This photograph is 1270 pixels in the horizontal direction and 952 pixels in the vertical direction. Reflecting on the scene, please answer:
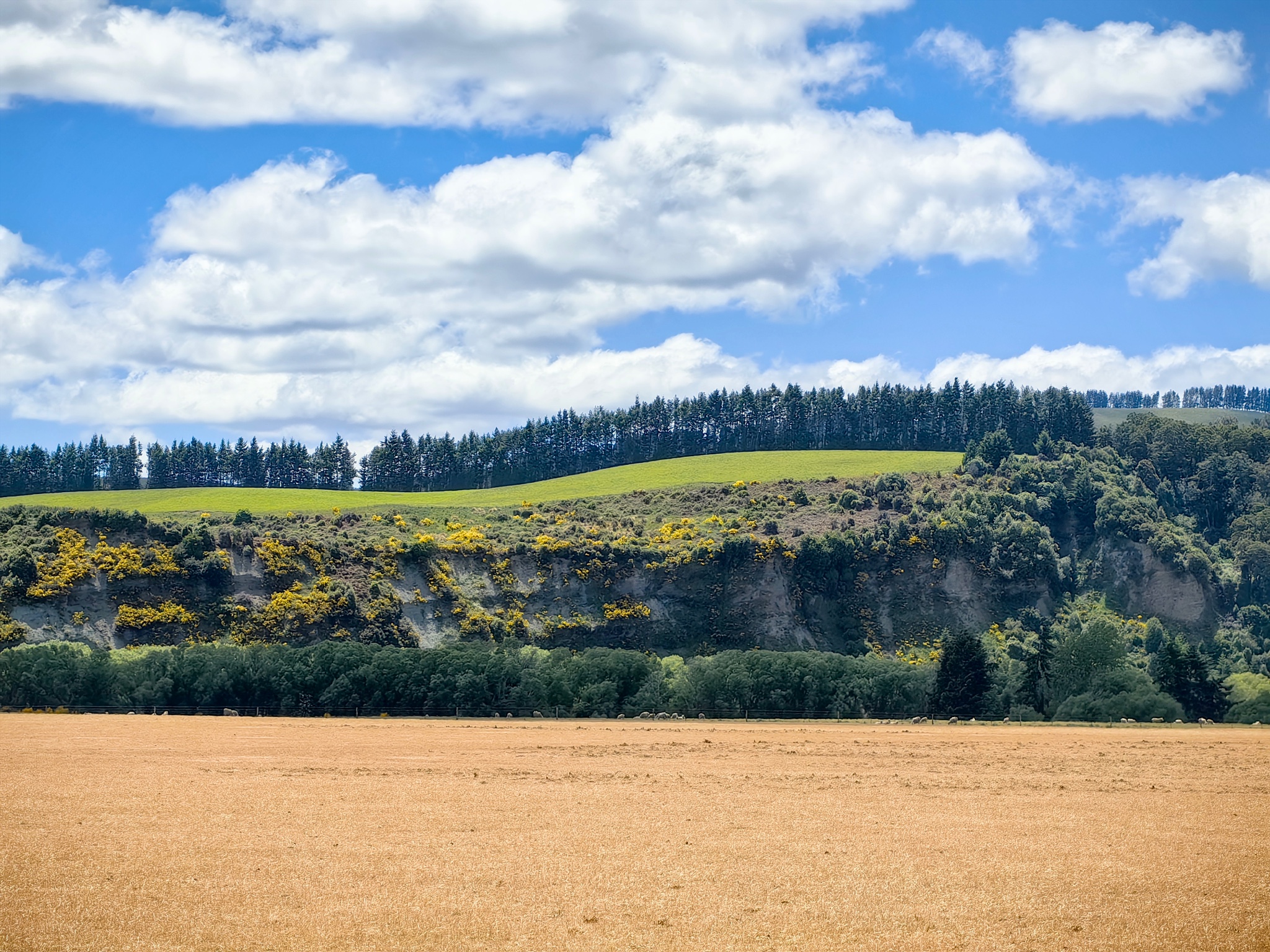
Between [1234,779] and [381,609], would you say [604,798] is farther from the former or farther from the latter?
[381,609]

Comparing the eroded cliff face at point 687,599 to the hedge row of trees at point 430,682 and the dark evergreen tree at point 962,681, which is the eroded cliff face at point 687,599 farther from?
the dark evergreen tree at point 962,681

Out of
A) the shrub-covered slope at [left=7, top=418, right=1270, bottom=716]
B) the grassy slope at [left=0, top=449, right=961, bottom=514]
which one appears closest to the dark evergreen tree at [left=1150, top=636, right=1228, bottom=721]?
the shrub-covered slope at [left=7, top=418, right=1270, bottom=716]

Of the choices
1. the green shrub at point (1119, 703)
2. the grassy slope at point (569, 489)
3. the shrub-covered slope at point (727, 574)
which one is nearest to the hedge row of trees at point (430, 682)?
the green shrub at point (1119, 703)

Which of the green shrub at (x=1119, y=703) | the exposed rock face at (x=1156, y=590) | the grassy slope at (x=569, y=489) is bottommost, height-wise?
the green shrub at (x=1119, y=703)

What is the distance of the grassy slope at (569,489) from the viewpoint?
163 metres

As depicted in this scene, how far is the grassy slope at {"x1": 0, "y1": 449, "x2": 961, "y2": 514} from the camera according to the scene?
16288cm

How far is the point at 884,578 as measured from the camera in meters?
132

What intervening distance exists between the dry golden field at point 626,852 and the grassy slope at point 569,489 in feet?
372

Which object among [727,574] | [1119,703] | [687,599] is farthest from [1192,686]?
[687,599]

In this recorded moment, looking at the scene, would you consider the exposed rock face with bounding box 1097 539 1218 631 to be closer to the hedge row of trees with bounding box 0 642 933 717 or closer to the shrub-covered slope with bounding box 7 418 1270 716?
the shrub-covered slope with bounding box 7 418 1270 716

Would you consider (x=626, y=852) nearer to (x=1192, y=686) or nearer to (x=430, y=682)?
(x=430, y=682)

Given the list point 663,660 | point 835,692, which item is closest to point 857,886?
point 835,692

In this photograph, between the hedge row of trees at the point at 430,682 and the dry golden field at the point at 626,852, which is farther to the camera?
the hedge row of trees at the point at 430,682

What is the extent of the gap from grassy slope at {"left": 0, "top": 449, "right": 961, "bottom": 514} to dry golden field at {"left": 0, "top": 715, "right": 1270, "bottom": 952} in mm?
113386
